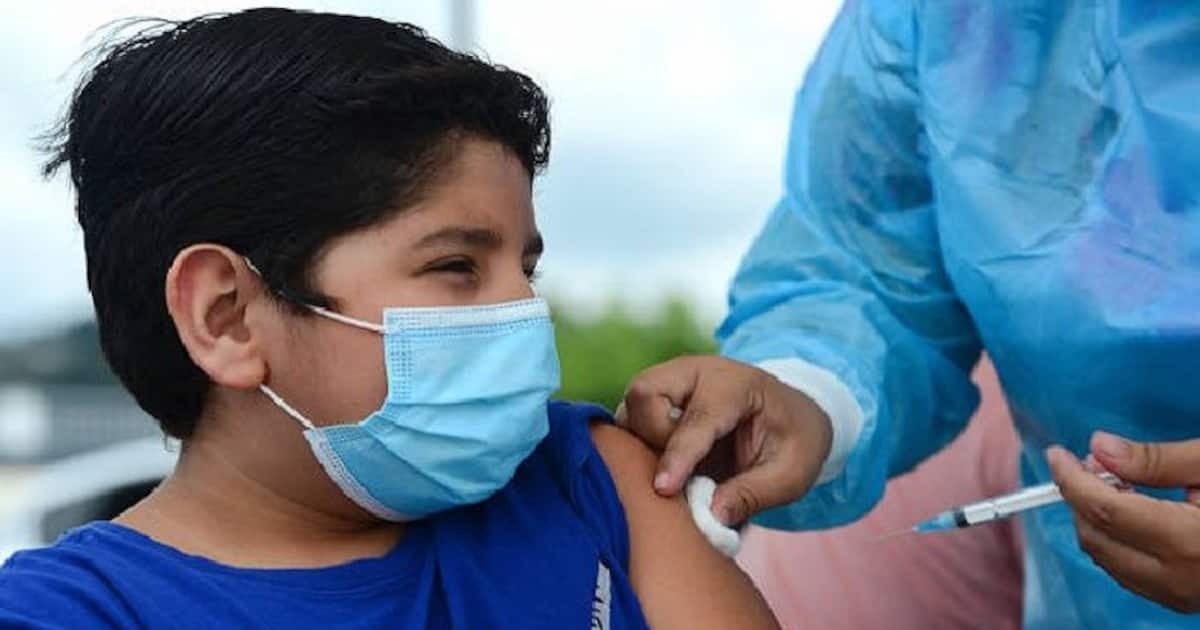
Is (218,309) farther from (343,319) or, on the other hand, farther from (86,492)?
(86,492)

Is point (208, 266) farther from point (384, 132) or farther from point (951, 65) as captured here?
point (951, 65)

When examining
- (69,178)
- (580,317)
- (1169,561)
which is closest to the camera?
(1169,561)

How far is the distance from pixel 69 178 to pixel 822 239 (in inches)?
34.7

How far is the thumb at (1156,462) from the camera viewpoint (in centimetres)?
147

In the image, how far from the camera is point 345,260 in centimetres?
157

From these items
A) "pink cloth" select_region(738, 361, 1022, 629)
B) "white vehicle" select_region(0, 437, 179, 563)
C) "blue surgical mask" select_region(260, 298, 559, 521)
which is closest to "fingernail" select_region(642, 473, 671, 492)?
"blue surgical mask" select_region(260, 298, 559, 521)

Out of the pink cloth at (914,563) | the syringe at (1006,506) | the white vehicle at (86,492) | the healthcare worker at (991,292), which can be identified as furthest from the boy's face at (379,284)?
the white vehicle at (86,492)

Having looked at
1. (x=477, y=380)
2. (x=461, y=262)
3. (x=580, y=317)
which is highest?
(x=461, y=262)

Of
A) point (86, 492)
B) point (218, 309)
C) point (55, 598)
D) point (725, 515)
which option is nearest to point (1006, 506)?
point (725, 515)

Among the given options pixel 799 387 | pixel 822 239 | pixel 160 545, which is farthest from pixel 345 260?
pixel 822 239

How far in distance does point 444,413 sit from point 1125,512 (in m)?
0.60

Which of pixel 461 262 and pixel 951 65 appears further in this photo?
pixel 951 65

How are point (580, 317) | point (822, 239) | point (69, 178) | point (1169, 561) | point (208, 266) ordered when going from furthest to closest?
point (580, 317), point (822, 239), point (69, 178), point (208, 266), point (1169, 561)

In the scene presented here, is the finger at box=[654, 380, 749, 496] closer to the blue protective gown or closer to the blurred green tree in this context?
the blue protective gown
